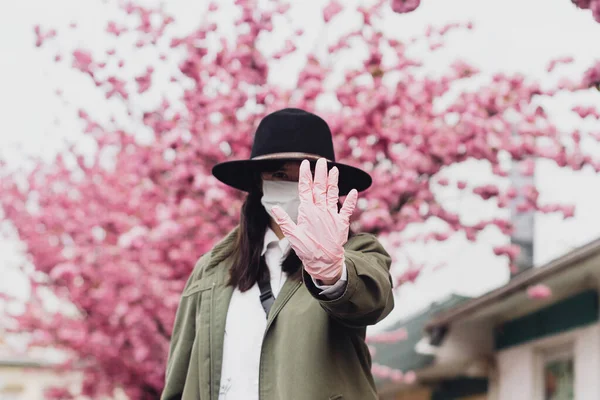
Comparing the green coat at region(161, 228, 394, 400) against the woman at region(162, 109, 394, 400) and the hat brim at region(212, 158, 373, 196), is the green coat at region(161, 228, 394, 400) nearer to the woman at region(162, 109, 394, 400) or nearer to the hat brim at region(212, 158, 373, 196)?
the woman at region(162, 109, 394, 400)

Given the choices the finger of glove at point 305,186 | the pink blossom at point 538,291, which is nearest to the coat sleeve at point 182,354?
the finger of glove at point 305,186

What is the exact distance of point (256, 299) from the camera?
261cm

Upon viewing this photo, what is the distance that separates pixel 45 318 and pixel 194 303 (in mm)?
9267

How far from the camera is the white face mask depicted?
271 cm

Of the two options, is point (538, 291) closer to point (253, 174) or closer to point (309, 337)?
point (253, 174)

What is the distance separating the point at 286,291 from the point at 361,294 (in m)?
0.36

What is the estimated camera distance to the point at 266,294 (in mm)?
2572

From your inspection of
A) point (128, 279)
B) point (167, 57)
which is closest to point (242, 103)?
point (167, 57)

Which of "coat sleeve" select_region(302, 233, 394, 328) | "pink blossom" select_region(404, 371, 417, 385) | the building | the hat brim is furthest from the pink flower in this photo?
"pink blossom" select_region(404, 371, 417, 385)

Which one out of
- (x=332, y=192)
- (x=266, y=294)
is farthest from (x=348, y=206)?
(x=266, y=294)

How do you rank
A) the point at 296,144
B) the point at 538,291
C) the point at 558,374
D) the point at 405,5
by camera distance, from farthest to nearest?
1. the point at 558,374
2. the point at 538,291
3. the point at 405,5
4. the point at 296,144

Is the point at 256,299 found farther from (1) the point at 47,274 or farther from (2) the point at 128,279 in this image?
(1) the point at 47,274

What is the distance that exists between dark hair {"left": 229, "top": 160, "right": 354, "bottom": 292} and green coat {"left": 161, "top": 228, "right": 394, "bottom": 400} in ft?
0.15

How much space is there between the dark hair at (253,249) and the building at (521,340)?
3.27 meters
